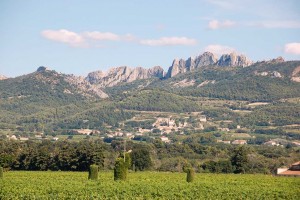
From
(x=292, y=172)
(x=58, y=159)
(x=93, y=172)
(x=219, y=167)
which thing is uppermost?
(x=93, y=172)

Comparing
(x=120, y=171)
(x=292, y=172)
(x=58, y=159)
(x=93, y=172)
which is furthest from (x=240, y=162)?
(x=120, y=171)

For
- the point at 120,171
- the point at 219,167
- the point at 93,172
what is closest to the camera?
the point at 120,171

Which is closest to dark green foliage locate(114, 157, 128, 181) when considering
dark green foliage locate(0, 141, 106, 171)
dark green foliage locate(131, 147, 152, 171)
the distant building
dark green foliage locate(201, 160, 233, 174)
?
dark green foliage locate(0, 141, 106, 171)

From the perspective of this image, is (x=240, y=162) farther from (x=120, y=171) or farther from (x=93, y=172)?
(x=120, y=171)

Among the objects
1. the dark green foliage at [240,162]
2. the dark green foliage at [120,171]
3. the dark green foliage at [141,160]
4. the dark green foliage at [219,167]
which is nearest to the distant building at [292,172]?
the dark green foliage at [240,162]

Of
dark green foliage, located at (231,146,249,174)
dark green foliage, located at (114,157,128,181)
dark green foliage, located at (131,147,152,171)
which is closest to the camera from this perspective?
dark green foliage, located at (114,157,128,181)

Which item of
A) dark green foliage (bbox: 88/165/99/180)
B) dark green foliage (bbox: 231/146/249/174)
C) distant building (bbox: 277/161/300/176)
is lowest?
distant building (bbox: 277/161/300/176)

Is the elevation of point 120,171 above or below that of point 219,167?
above

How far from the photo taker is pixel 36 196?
3984cm

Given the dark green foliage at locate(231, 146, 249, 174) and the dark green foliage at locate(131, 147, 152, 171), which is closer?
the dark green foliage at locate(231, 146, 249, 174)

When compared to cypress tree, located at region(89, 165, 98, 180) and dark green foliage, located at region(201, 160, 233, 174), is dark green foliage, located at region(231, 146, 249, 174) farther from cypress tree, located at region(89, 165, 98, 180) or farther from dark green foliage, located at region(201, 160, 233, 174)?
cypress tree, located at region(89, 165, 98, 180)

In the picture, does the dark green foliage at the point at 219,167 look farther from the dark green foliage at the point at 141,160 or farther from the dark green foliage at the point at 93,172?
the dark green foliage at the point at 93,172

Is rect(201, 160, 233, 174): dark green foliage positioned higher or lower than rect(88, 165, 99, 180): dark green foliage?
lower

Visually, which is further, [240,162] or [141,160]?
[141,160]
